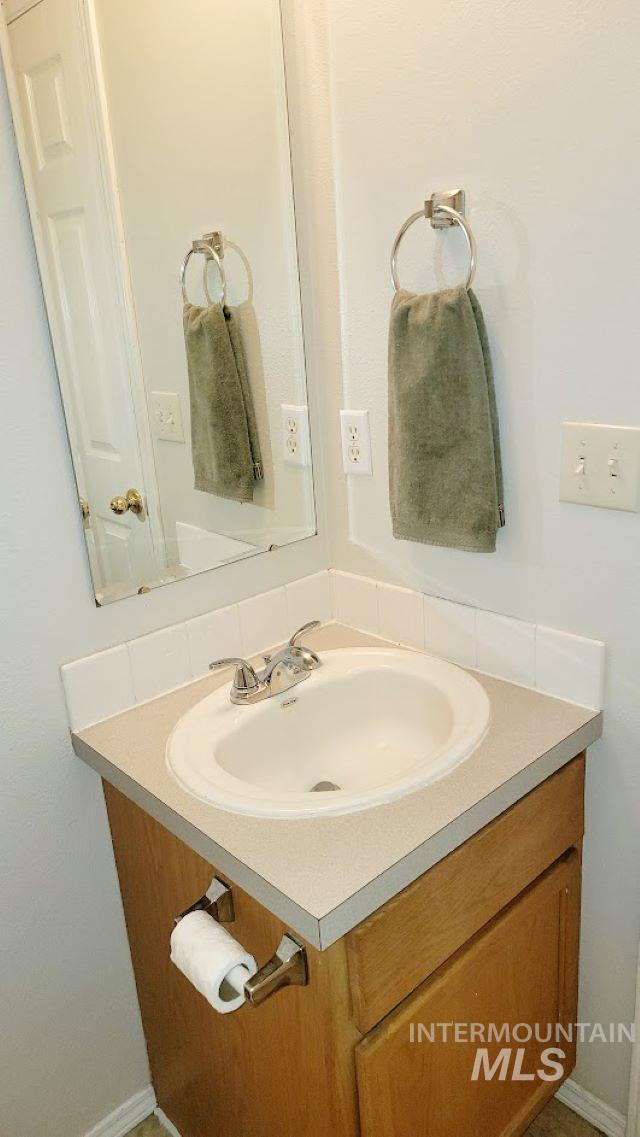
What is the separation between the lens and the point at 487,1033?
46.4 inches

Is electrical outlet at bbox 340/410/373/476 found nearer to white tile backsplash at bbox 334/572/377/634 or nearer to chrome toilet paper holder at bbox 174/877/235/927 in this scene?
white tile backsplash at bbox 334/572/377/634

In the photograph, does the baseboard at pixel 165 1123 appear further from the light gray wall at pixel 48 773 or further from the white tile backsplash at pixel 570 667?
the white tile backsplash at pixel 570 667

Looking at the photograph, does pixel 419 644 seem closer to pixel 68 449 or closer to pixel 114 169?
pixel 68 449

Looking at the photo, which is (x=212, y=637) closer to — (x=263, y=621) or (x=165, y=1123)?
(x=263, y=621)

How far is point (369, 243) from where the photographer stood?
1.30 meters

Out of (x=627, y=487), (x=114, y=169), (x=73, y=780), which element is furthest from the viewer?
(x=73, y=780)

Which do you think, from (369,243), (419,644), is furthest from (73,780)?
(369,243)

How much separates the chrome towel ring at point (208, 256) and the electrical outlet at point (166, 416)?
16 centimetres

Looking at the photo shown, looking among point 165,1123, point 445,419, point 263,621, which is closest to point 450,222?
point 445,419

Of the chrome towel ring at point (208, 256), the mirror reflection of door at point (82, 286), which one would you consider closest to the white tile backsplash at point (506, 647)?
the mirror reflection of door at point (82, 286)

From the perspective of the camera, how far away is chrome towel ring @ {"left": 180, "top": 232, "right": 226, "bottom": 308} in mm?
1297

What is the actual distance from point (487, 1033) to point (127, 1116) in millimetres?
774

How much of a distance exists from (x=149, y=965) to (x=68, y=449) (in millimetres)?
882

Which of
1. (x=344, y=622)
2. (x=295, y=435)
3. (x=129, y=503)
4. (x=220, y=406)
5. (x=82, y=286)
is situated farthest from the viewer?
(x=344, y=622)
